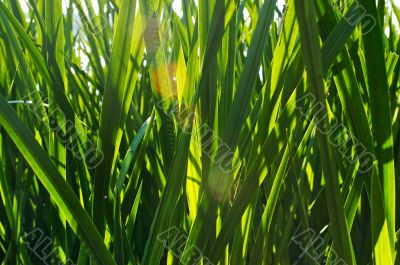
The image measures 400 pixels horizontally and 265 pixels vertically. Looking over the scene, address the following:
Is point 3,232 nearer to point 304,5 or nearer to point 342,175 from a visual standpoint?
point 342,175

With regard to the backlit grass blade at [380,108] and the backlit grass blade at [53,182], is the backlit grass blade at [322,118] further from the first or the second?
the backlit grass blade at [53,182]

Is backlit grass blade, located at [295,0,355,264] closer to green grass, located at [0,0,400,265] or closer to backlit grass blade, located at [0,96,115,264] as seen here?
green grass, located at [0,0,400,265]

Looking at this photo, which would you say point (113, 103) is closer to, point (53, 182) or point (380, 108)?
point (53, 182)

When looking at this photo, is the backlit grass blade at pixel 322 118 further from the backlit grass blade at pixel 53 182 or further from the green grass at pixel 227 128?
the backlit grass blade at pixel 53 182

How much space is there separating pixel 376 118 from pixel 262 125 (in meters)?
0.10

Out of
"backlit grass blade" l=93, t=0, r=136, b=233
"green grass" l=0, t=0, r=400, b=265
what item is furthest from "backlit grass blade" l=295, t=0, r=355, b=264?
"backlit grass blade" l=93, t=0, r=136, b=233

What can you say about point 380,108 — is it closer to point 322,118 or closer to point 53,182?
point 322,118

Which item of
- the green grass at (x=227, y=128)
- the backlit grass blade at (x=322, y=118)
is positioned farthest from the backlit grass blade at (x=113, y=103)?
the backlit grass blade at (x=322, y=118)

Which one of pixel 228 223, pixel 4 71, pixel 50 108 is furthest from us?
pixel 4 71

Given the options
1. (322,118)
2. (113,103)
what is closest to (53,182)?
(113,103)

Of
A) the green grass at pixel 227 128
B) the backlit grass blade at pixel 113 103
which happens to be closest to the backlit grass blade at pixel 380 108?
the green grass at pixel 227 128

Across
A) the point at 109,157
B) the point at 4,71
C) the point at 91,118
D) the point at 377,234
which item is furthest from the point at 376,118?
the point at 4,71

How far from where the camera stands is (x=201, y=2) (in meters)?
0.46

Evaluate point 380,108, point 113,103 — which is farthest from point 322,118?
point 113,103
